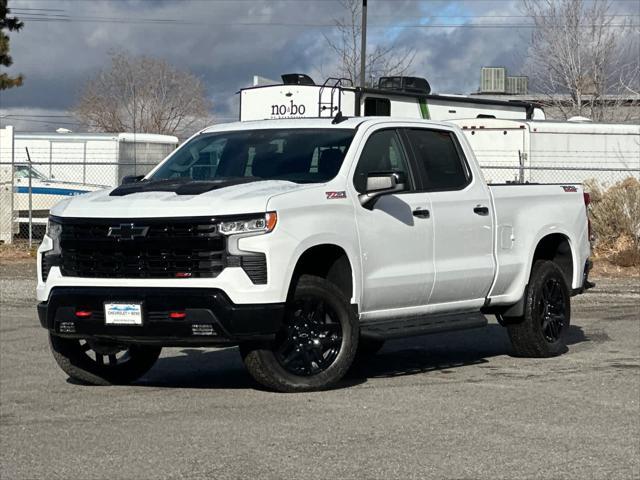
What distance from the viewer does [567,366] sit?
1085cm

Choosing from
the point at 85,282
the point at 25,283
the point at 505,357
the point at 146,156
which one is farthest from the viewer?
the point at 146,156

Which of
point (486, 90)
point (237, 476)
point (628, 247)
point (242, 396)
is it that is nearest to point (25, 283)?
point (628, 247)

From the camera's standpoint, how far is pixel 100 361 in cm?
1002

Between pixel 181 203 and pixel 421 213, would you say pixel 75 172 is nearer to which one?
pixel 421 213

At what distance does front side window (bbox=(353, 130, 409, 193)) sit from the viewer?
983 centimetres

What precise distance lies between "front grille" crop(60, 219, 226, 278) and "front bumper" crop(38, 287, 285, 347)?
0.47ft

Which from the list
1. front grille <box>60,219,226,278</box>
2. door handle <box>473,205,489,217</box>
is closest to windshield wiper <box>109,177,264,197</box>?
front grille <box>60,219,226,278</box>

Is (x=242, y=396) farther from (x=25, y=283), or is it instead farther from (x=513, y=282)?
(x=25, y=283)

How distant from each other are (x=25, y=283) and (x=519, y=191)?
11.1 meters

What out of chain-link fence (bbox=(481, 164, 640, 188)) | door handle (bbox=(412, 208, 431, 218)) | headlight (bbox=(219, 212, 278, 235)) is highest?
chain-link fence (bbox=(481, 164, 640, 188))

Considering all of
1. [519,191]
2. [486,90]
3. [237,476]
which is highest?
[486,90]

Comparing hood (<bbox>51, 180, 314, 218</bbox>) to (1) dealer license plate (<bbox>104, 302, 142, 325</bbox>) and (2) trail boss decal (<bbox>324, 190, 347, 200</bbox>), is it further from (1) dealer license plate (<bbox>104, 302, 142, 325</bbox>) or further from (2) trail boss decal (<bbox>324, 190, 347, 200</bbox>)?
(1) dealer license plate (<bbox>104, 302, 142, 325</bbox>)

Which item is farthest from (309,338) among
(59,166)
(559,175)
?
(59,166)

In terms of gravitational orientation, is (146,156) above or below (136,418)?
above
